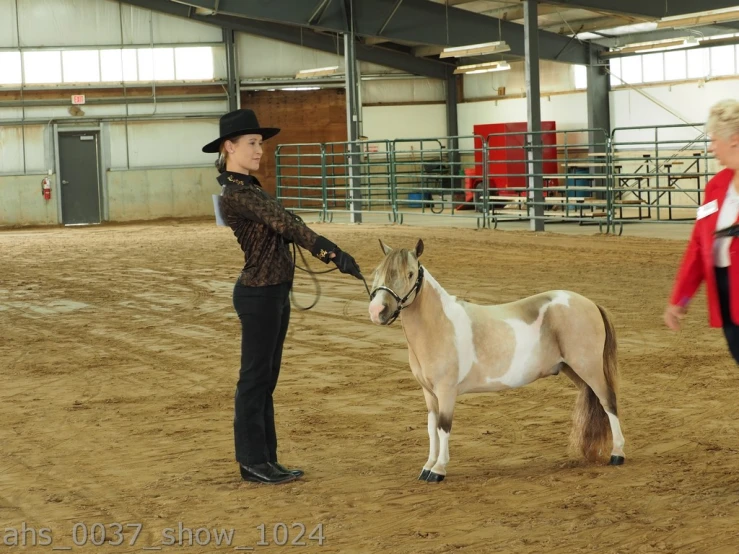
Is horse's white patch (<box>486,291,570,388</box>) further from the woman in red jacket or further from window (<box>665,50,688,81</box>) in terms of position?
window (<box>665,50,688,81</box>)

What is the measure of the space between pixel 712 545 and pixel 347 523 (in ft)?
4.46

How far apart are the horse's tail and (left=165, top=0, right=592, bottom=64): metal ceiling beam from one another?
17.7 m

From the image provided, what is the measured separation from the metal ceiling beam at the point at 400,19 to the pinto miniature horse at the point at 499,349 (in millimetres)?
17640

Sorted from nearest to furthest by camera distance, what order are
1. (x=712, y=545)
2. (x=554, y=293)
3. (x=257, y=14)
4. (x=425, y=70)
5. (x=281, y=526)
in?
(x=712, y=545) → (x=281, y=526) → (x=554, y=293) → (x=257, y=14) → (x=425, y=70)

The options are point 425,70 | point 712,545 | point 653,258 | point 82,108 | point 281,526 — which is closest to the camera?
point 712,545

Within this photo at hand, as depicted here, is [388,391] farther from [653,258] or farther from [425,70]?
[425,70]

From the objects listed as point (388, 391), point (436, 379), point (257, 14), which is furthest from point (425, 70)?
point (436, 379)

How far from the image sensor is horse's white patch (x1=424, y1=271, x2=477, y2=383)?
4292 millimetres

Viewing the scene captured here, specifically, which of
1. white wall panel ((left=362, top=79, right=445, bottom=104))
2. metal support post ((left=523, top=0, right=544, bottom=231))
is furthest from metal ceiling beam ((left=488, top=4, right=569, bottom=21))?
white wall panel ((left=362, top=79, right=445, bottom=104))

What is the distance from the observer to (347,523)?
12.4 feet

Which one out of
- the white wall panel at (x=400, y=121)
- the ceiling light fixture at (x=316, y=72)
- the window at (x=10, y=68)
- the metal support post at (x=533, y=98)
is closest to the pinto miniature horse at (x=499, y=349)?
the metal support post at (x=533, y=98)

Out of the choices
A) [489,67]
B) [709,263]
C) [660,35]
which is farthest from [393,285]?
[660,35]

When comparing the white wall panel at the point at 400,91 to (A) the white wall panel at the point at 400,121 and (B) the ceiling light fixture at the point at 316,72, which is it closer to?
(A) the white wall panel at the point at 400,121

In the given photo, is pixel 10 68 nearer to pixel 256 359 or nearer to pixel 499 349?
pixel 256 359
